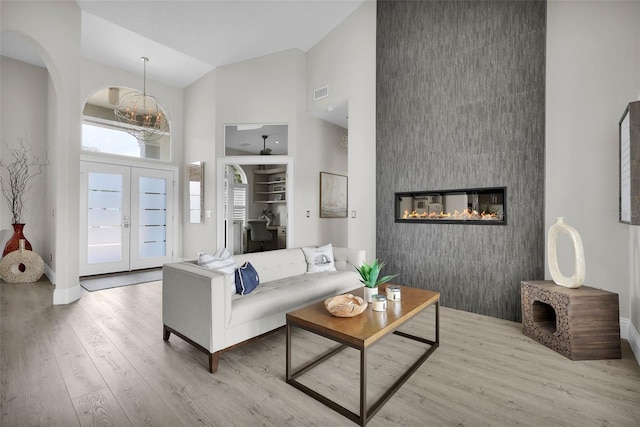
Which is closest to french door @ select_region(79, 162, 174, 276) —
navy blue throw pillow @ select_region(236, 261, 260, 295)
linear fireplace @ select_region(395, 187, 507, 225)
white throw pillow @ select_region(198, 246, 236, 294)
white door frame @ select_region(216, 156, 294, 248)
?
white door frame @ select_region(216, 156, 294, 248)

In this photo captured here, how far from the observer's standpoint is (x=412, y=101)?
4031mm

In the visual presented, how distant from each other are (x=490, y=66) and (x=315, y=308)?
3.22 m

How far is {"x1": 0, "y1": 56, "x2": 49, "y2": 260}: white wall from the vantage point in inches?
200

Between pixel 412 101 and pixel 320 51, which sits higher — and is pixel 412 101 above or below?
below

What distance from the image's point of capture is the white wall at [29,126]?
16.6 ft

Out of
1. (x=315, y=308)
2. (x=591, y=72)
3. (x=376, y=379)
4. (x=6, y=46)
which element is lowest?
(x=376, y=379)

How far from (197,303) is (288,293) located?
0.77 meters

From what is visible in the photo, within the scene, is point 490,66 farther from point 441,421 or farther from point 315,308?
point 441,421

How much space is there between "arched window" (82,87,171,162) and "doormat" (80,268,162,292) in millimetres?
2176

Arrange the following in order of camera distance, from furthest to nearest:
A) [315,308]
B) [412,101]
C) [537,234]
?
1. [412,101]
2. [537,234]
3. [315,308]

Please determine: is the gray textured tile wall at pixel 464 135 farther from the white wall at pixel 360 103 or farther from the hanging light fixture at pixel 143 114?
the hanging light fixture at pixel 143 114

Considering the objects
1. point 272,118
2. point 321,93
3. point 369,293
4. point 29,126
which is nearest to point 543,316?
point 369,293

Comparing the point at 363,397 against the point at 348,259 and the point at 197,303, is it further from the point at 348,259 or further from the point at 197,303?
the point at 348,259

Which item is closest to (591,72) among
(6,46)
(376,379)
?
(376,379)
